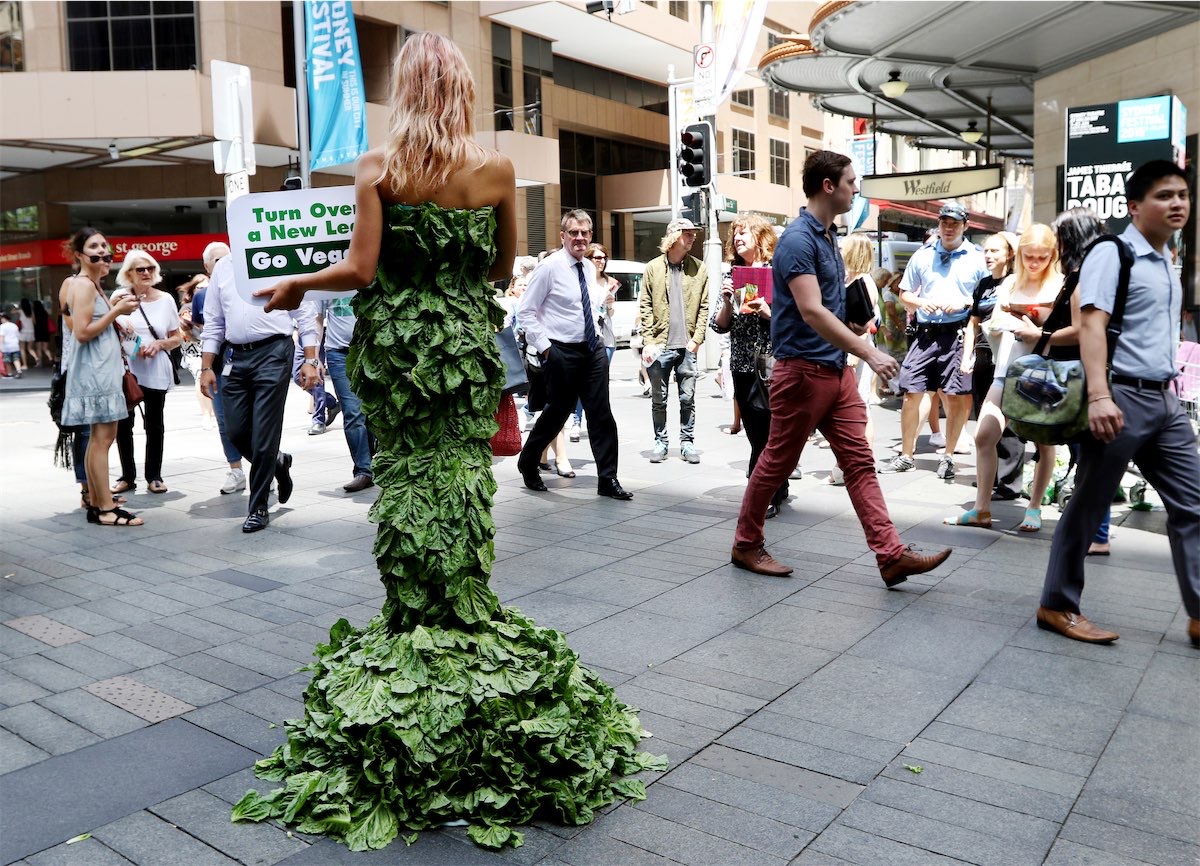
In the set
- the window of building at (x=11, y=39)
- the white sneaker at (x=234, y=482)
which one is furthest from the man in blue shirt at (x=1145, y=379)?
the window of building at (x=11, y=39)

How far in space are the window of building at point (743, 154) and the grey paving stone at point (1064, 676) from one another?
41.6 meters

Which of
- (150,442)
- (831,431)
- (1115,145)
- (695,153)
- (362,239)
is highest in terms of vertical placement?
(695,153)

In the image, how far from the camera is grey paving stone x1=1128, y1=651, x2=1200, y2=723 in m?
3.72

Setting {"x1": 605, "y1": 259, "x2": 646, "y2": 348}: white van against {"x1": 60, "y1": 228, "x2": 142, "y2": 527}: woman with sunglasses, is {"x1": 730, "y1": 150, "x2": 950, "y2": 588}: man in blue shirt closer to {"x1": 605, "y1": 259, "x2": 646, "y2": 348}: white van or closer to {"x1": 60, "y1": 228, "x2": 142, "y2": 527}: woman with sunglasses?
{"x1": 60, "y1": 228, "x2": 142, "y2": 527}: woman with sunglasses

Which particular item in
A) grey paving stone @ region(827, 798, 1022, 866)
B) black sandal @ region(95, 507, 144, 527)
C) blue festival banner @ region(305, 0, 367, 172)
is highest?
blue festival banner @ region(305, 0, 367, 172)

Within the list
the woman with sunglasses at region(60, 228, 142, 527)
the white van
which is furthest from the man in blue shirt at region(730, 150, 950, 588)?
the white van

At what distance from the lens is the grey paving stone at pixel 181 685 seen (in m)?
3.89

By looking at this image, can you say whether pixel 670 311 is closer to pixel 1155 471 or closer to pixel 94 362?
pixel 94 362

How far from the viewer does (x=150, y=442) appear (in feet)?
27.7

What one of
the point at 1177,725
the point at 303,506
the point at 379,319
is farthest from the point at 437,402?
the point at 303,506

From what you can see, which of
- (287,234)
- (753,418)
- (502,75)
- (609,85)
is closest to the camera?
(287,234)

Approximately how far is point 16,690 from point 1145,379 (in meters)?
4.55

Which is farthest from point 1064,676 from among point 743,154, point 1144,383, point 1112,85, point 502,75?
point 743,154

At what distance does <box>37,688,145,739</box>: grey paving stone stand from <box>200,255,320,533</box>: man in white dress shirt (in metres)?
2.90
